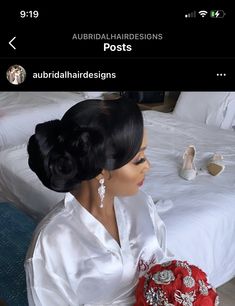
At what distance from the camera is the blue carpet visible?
1.39 m

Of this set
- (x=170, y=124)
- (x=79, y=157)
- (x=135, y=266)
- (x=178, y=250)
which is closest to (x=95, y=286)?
(x=135, y=266)

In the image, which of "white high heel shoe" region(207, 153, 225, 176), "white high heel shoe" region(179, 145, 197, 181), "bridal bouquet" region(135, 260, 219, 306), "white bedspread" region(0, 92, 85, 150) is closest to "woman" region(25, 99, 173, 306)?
"bridal bouquet" region(135, 260, 219, 306)

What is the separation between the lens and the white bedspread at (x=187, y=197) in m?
1.63

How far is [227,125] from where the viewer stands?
291cm

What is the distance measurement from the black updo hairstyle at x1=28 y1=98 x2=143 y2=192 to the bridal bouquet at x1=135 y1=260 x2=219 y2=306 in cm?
30

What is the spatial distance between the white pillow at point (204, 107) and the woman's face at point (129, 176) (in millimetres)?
1946

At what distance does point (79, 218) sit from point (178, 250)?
59 centimetres

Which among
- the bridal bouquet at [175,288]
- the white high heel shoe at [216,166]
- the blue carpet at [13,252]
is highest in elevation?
the bridal bouquet at [175,288]
